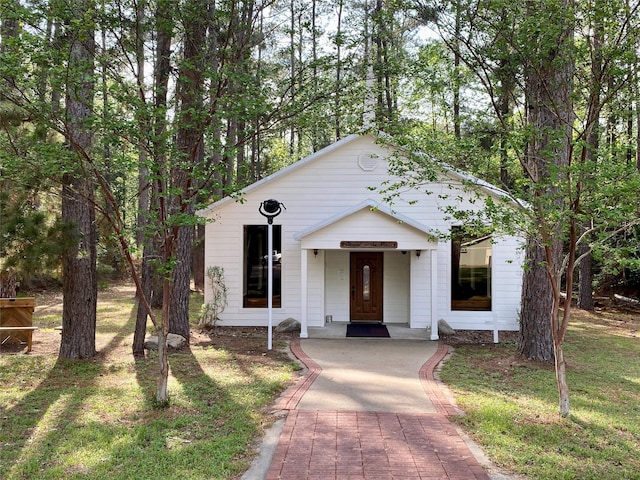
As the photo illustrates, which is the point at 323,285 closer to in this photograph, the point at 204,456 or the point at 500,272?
the point at 500,272

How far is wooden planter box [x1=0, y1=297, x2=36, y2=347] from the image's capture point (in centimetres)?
941

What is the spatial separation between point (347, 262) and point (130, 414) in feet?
26.4

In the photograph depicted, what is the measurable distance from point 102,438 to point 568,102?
21.3 feet

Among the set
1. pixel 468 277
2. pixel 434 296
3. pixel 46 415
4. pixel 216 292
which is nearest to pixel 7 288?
pixel 216 292

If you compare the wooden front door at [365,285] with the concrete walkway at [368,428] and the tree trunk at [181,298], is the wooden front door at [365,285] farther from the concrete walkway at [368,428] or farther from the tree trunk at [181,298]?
the tree trunk at [181,298]

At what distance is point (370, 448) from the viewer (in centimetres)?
473

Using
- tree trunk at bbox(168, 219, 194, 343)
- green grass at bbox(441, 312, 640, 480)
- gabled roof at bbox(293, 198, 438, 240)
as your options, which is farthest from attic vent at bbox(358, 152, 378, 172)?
green grass at bbox(441, 312, 640, 480)

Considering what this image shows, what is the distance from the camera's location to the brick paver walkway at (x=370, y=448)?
4.19m

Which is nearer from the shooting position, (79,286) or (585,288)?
(79,286)

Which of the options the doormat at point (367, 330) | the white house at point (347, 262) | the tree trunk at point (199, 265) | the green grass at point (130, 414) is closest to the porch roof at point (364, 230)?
the white house at point (347, 262)

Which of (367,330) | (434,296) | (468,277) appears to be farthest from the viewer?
(468,277)

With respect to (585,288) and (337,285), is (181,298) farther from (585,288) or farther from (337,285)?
(585,288)

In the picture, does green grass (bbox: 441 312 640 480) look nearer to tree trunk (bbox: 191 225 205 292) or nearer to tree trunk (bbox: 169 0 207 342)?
tree trunk (bbox: 169 0 207 342)

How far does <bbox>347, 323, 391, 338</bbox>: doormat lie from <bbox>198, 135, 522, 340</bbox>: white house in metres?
0.50
